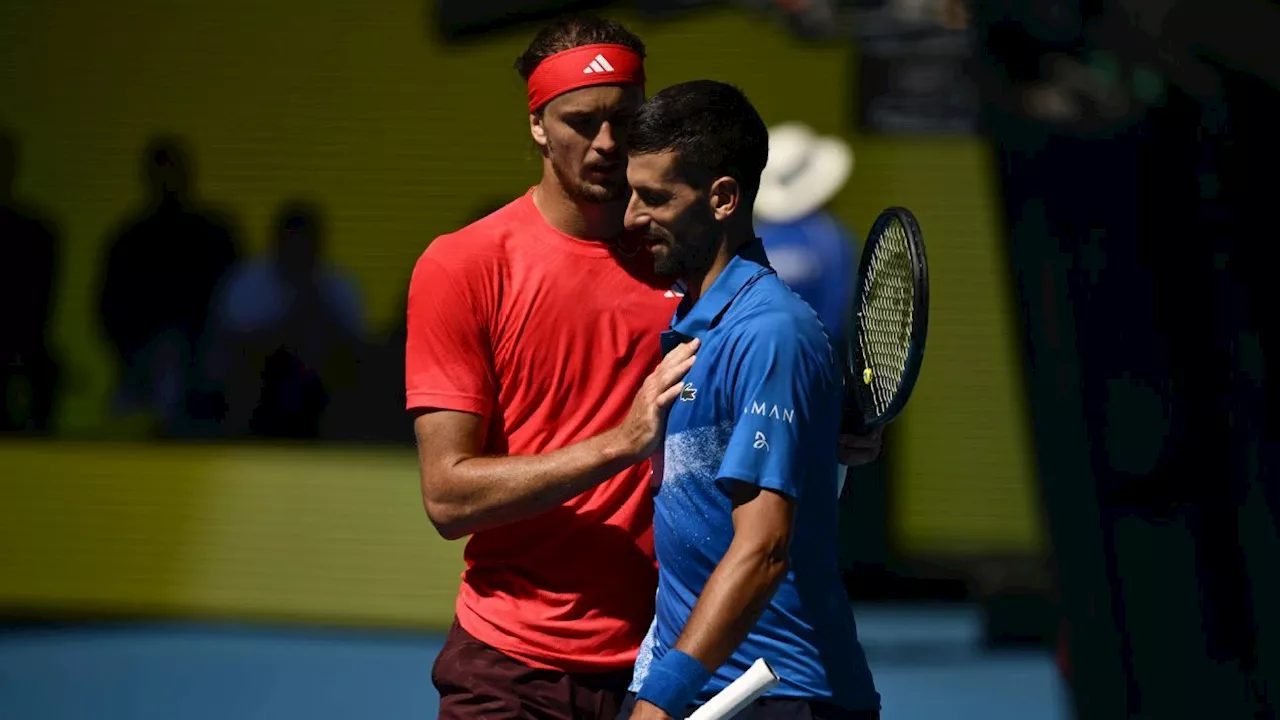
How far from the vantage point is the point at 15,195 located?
8555mm

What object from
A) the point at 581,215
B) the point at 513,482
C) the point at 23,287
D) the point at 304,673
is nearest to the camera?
the point at 513,482

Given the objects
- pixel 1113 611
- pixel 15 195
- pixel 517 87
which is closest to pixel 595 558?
pixel 1113 611

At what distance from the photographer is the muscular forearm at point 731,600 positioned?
2.77m

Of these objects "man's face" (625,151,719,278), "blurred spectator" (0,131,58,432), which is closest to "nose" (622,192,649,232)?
"man's face" (625,151,719,278)

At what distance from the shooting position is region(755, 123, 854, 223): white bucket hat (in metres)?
8.16

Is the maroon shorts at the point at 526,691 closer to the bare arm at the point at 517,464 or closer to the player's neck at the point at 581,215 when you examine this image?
the bare arm at the point at 517,464

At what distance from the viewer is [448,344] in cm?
344

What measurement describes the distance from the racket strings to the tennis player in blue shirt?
0.22 meters

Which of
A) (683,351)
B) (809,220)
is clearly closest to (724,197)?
(683,351)

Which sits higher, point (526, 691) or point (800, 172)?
point (800, 172)

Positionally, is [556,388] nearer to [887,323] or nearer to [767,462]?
[887,323]

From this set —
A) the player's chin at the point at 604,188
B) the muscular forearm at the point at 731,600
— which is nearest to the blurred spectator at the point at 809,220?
the player's chin at the point at 604,188

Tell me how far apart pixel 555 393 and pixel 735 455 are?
0.74 metres

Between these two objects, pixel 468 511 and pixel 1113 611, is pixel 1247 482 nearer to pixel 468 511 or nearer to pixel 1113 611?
pixel 1113 611
